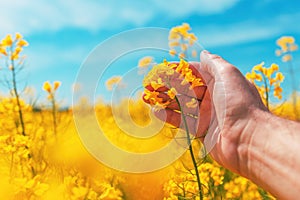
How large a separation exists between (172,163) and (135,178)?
0.21 meters

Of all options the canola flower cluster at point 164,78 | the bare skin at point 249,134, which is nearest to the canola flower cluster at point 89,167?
the canola flower cluster at point 164,78

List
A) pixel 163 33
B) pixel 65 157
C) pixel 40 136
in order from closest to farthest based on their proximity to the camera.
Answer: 1. pixel 163 33
2. pixel 65 157
3. pixel 40 136

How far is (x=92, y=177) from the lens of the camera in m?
2.02

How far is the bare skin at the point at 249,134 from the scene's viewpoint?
1.45 m

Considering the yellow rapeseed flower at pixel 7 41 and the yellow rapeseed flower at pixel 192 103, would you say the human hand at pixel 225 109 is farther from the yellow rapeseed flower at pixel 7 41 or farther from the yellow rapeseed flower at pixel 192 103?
the yellow rapeseed flower at pixel 7 41

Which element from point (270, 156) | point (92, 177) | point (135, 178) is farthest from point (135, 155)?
point (270, 156)

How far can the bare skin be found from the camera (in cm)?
145

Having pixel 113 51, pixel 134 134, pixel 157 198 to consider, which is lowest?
pixel 157 198

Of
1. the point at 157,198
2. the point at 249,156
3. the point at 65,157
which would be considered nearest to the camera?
the point at 249,156

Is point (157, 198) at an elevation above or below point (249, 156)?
below

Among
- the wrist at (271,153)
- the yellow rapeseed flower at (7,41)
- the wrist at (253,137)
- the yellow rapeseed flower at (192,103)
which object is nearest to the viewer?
the wrist at (271,153)

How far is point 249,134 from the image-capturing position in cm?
163

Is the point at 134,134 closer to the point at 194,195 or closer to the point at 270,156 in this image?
the point at 194,195

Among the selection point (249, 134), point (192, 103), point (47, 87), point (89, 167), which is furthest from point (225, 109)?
point (47, 87)
